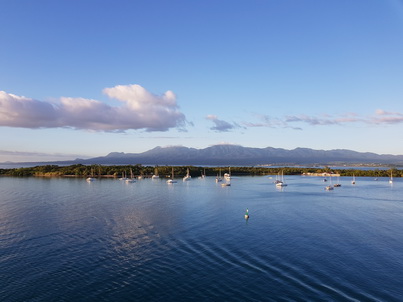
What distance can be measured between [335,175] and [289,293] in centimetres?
16615

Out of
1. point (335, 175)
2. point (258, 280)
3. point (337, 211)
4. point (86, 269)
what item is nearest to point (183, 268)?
point (258, 280)

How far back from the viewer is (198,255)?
94.4ft

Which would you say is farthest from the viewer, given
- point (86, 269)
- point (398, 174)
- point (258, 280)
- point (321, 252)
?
point (398, 174)

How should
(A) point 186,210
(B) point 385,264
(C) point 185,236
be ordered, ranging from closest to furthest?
(B) point 385,264 < (C) point 185,236 < (A) point 186,210

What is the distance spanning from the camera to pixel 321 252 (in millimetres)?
30234

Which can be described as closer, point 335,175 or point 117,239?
point 117,239

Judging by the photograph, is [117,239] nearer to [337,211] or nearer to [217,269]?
[217,269]

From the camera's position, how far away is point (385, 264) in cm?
2711

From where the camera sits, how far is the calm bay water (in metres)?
21.5

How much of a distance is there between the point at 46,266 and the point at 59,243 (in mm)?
6964

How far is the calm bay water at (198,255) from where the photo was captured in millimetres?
21484

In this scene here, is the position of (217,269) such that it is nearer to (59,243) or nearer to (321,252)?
(321,252)

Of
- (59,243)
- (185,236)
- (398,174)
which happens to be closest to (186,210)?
(185,236)

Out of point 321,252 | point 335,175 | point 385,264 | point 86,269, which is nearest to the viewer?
point 86,269
